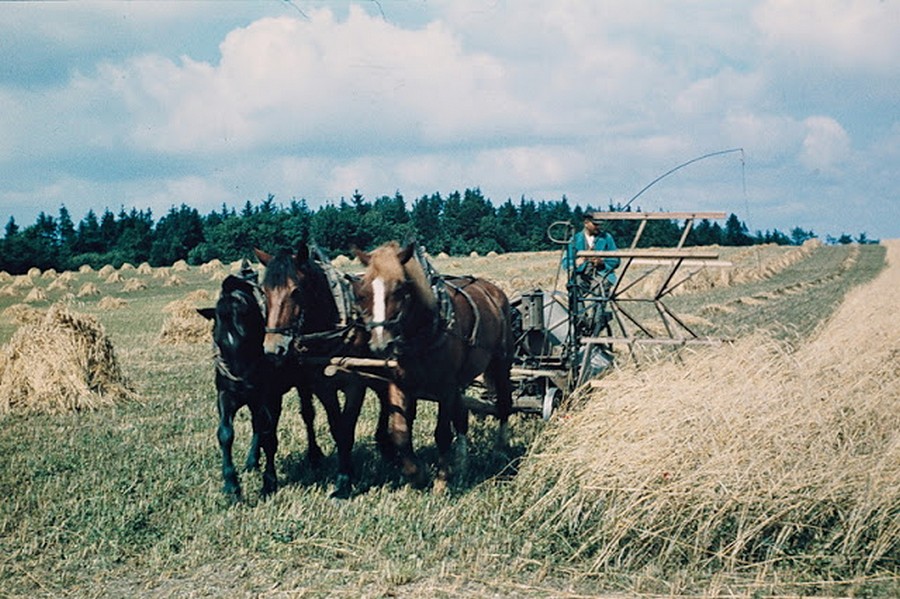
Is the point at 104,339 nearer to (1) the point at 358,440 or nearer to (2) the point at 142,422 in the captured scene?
(2) the point at 142,422

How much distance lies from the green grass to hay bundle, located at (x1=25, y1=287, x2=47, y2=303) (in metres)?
25.4

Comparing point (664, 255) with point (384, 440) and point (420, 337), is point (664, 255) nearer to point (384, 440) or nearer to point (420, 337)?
point (420, 337)

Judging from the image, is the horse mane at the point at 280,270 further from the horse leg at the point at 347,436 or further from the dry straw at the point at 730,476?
the dry straw at the point at 730,476

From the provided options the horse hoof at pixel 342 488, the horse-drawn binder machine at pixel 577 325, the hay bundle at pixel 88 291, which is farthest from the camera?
the hay bundle at pixel 88 291

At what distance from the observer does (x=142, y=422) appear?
9.95 meters

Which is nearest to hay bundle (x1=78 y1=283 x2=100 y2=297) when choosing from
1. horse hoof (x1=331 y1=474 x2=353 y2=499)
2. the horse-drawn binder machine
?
the horse-drawn binder machine

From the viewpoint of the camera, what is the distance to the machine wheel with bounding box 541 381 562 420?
27.9 ft

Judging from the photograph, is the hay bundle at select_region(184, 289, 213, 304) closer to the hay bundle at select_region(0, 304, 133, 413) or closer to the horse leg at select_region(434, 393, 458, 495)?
the hay bundle at select_region(0, 304, 133, 413)

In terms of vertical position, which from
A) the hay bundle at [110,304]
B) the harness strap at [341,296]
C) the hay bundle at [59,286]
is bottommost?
the hay bundle at [110,304]

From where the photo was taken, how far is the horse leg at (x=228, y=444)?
6723mm

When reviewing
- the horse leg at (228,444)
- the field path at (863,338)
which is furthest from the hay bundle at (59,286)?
the horse leg at (228,444)

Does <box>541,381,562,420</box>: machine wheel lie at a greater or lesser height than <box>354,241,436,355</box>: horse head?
lesser

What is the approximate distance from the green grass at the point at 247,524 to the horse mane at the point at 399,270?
1520mm

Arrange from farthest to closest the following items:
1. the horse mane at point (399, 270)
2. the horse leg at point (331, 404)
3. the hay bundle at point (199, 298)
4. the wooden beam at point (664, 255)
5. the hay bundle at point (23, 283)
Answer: the hay bundle at point (23, 283) < the hay bundle at point (199, 298) < the wooden beam at point (664, 255) < the horse leg at point (331, 404) < the horse mane at point (399, 270)
